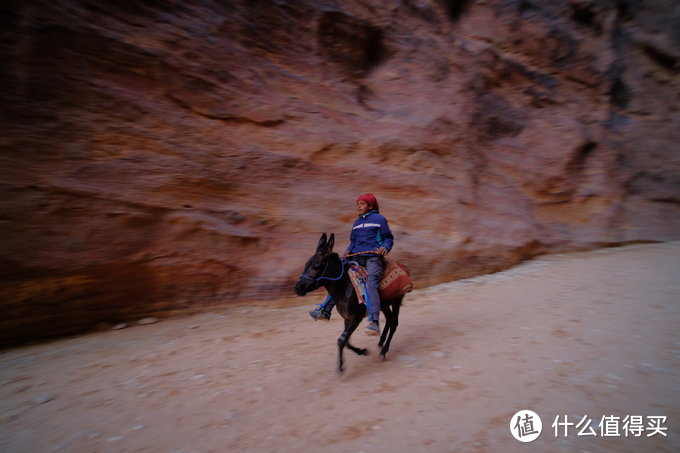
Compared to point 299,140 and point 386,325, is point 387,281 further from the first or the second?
point 299,140

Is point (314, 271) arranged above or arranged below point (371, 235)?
below

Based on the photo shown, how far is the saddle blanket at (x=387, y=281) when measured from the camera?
438cm

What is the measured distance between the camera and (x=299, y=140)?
8.81 metres

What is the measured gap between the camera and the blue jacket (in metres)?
4.74

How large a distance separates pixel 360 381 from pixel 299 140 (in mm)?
6305

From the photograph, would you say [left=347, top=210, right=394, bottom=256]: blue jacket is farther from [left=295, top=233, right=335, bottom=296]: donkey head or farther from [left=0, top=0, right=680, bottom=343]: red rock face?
[left=0, top=0, right=680, bottom=343]: red rock face

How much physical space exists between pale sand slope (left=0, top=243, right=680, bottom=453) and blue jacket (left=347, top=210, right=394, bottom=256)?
1479 millimetres

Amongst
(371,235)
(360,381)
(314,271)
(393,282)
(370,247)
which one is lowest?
(360,381)

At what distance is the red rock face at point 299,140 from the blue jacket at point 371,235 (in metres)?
3.23

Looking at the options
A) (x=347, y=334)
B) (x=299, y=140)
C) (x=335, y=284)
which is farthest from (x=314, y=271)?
(x=299, y=140)

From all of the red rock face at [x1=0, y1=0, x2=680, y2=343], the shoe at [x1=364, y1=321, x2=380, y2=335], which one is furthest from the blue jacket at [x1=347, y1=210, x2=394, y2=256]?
the red rock face at [x1=0, y1=0, x2=680, y2=343]

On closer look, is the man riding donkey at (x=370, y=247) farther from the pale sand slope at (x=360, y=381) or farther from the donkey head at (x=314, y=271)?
the pale sand slope at (x=360, y=381)

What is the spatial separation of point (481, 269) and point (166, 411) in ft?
26.3

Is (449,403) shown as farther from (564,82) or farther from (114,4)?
(564,82)
